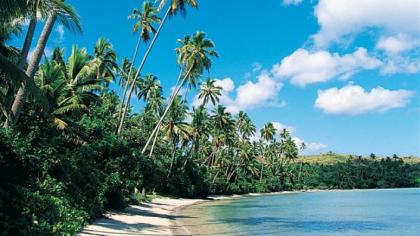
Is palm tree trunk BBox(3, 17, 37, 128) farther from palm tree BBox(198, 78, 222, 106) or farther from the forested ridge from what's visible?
palm tree BBox(198, 78, 222, 106)

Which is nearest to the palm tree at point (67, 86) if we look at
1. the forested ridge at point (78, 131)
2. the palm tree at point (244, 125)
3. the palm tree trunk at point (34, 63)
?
the forested ridge at point (78, 131)

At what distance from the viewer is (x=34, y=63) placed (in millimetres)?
18328

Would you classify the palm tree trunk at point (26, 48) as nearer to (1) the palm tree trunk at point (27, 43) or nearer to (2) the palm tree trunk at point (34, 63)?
(1) the palm tree trunk at point (27, 43)

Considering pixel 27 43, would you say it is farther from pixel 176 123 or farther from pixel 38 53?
pixel 176 123

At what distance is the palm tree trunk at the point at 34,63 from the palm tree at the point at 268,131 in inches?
4000

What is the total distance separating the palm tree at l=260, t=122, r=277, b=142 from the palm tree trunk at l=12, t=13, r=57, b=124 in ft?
333

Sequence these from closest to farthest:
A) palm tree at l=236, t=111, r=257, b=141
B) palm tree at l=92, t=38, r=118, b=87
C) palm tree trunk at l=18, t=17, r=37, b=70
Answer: palm tree trunk at l=18, t=17, r=37, b=70 < palm tree at l=92, t=38, r=118, b=87 < palm tree at l=236, t=111, r=257, b=141

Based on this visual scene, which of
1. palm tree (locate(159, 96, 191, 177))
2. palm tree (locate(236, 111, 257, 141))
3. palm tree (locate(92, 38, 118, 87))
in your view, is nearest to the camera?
palm tree (locate(92, 38, 118, 87))

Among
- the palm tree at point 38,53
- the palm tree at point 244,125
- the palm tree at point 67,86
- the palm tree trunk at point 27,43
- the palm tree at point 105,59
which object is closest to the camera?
the palm tree at point 38,53

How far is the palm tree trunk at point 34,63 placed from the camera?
1794 cm

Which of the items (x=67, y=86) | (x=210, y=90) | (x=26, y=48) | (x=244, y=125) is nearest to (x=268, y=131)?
(x=244, y=125)

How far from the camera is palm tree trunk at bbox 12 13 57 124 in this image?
17.9 metres

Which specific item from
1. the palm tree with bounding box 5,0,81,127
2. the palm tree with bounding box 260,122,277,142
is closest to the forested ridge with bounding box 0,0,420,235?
the palm tree with bounding box 5,0,81,127

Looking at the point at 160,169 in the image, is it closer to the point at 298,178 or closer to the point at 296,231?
the point at 296,231
